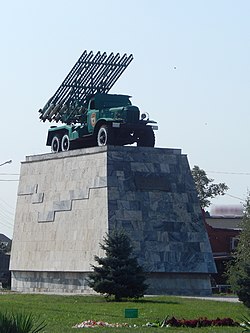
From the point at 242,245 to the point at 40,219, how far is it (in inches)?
463

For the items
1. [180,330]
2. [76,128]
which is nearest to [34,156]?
[76,128]

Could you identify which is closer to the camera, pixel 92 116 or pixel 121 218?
pixel 121 218

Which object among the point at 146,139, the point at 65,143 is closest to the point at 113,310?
the point at 146,139

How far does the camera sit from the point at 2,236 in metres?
113

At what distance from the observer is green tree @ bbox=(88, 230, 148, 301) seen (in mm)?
34031

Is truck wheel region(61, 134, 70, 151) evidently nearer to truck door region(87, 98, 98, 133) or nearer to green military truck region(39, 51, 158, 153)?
green military truck region(39, 51, 158, 153)

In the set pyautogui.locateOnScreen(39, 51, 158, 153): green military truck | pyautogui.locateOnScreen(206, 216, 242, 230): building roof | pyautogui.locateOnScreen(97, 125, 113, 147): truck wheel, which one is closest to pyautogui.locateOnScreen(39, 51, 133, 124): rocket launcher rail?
pyautogui.locateOnScreen(39, 51, 158, 153): green military truck

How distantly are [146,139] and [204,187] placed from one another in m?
35.9

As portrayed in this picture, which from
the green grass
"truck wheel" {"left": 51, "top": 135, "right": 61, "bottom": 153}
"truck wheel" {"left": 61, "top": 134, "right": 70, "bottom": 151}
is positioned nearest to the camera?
the green grass

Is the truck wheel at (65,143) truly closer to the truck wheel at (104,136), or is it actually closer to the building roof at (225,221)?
the truck wheel at (104,136)

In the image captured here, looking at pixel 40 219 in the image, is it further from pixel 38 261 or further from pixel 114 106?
pixel 114 106

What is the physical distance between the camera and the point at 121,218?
40.9m

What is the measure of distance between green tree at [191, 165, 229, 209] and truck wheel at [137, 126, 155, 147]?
115 feet

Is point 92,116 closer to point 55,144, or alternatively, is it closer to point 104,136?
point 104,136
